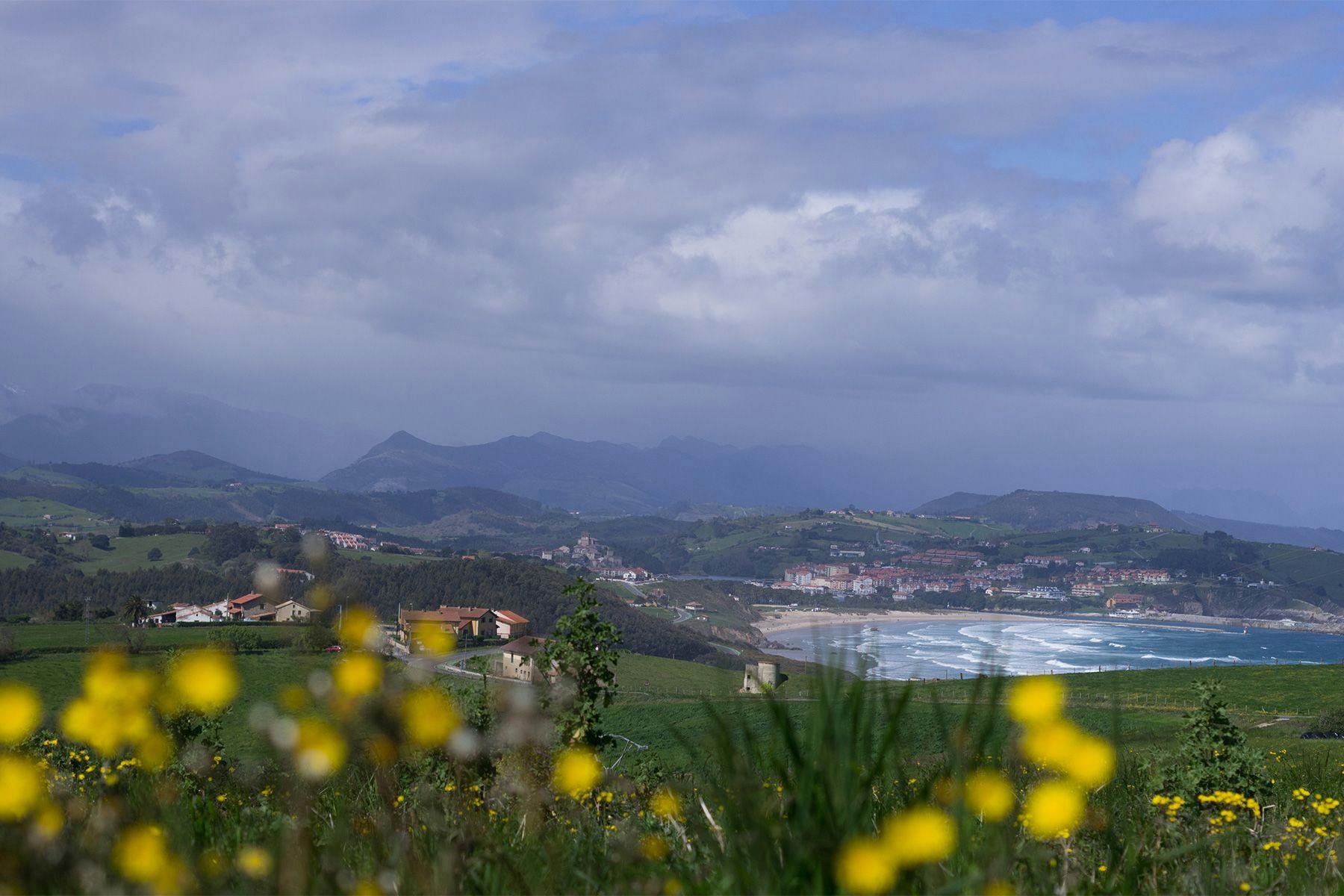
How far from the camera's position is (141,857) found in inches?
84.6

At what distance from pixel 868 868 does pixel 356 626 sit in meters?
1.43

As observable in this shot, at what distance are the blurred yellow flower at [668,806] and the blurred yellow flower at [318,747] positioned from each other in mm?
1304

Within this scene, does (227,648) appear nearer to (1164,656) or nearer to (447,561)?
(1164,656)

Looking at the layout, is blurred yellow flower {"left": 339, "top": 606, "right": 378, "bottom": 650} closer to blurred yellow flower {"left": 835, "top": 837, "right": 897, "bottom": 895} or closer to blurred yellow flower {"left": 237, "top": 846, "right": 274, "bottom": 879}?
blurred yellow flower {"left": 237, "top": 846, "right": 274, "bottom": 879}

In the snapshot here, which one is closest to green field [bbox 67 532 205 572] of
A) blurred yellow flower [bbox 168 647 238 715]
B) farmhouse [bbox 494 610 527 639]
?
farmhouse [bbox 494 610 527 639]

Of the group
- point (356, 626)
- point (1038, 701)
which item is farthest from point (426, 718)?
point (1038, 701)

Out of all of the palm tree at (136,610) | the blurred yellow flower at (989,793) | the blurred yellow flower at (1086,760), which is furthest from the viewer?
the palm tree at (136,610)

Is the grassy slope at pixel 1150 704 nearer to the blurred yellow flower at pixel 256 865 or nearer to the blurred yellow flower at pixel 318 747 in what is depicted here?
the blurred yellow flower at pixel 318 747

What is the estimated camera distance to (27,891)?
212 centimetres

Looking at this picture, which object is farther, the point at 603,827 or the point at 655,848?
the point at 603,827

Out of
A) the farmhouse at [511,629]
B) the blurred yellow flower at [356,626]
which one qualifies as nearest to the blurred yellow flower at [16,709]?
the blurred yellow flower at [356,626]

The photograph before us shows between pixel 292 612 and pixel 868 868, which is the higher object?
pixel 292 612

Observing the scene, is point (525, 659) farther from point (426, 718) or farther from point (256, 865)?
point (256, 865)

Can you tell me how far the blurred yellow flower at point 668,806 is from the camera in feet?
12.1
